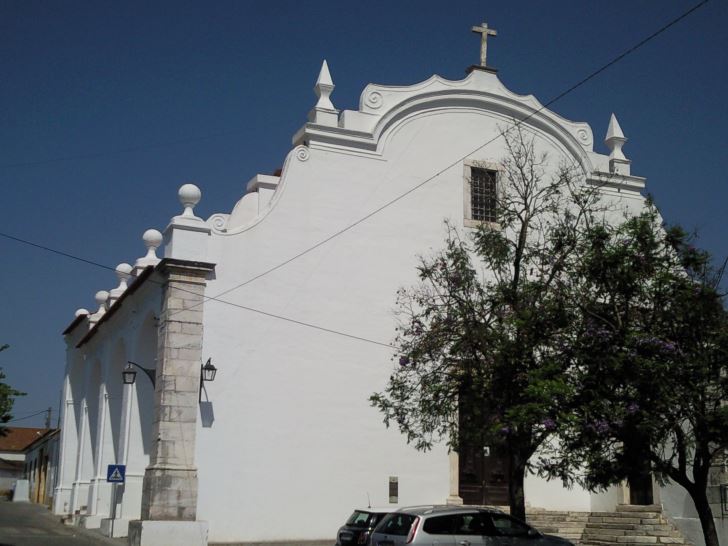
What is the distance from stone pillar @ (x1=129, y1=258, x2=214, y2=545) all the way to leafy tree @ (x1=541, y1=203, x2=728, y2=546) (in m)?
8.58

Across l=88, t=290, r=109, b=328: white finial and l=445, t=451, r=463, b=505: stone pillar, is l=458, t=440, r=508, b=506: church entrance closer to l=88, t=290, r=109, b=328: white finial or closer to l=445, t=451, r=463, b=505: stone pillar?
l=445, t=451, r=463, b=505: stone pillar

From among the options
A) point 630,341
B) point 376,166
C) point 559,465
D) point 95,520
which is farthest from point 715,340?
point 95,520

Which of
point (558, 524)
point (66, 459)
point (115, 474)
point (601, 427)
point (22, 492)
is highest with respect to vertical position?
point (601, 427)

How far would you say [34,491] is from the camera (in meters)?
49.9

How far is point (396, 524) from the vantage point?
48.6 ft

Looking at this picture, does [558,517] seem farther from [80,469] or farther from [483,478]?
[80,469]

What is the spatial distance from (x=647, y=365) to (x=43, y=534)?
1774 centimetres

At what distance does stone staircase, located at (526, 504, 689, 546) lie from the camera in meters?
21.6

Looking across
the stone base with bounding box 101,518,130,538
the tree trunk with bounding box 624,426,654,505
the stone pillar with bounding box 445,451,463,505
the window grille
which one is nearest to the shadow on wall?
the stone base with bounding box 101,518,130,538

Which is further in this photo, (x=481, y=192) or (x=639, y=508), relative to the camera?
(x=481, y=192)

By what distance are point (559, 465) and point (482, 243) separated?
4472 mm

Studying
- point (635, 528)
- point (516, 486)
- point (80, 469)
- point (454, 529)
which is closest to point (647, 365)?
point (454, 529)

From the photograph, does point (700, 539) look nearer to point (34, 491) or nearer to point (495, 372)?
point (495, 372)

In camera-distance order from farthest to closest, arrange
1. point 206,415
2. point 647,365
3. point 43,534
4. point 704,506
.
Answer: point 43,534 < point 206,415 < point 704,506 < point 647,365
